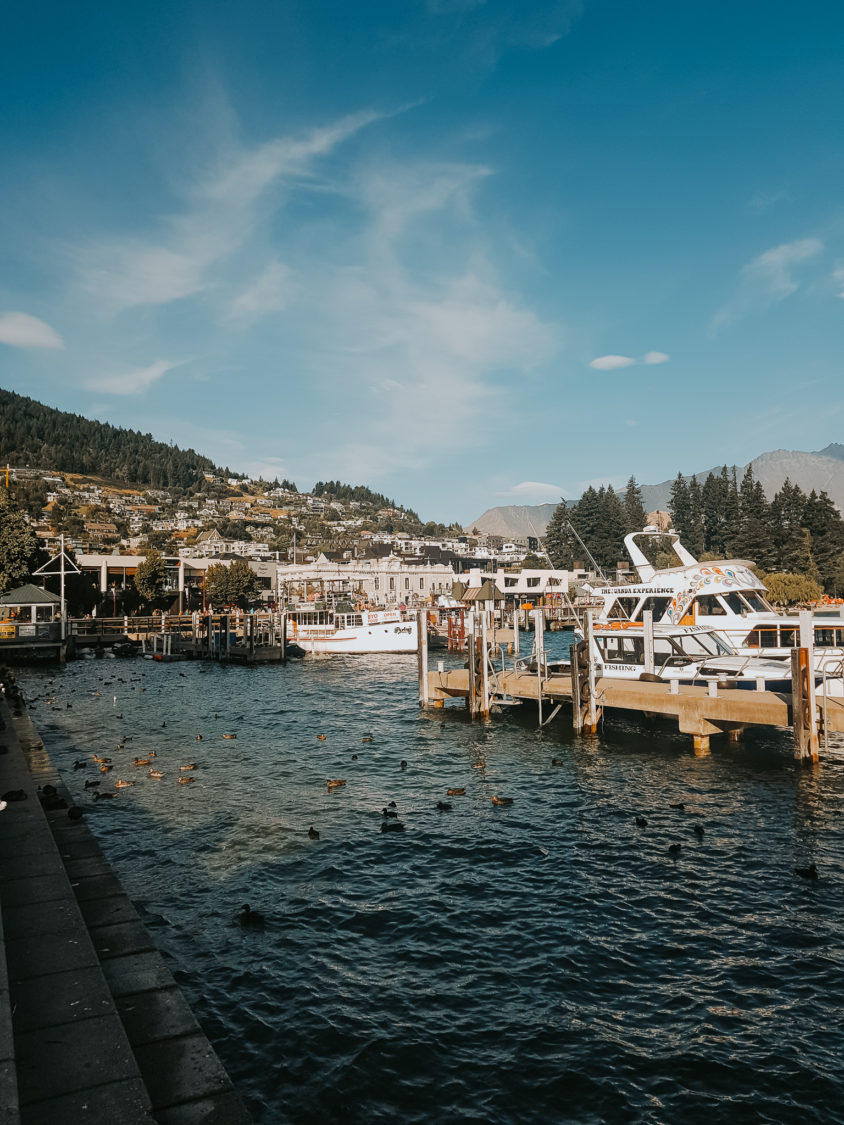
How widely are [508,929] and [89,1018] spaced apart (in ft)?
24.4

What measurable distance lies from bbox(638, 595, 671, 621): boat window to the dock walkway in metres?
24.9

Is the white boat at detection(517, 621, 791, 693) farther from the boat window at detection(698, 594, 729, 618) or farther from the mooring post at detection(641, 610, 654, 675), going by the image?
the boat window at detection(698, 594, 729, 618)

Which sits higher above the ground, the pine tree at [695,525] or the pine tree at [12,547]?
the pine tree at [695,525]

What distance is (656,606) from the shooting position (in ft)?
103

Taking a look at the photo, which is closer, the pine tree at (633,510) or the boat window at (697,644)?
the boat window at (697,644)

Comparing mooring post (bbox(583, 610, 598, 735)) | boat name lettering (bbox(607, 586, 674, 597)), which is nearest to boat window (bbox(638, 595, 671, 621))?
boat name lettering (bbox(607, 586, 674, 597))

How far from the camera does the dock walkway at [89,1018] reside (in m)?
5.98

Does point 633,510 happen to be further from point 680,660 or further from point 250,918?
point 250,918

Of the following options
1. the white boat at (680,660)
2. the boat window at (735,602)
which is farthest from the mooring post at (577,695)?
the boat window at (735,602)

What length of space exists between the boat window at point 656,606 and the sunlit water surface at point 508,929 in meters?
7.02

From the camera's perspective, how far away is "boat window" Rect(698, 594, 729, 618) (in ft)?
97.3

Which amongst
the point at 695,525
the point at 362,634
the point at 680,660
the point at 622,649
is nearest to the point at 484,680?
the point at 622,649

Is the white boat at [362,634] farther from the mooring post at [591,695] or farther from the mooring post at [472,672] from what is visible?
the mooring post at [591,695]

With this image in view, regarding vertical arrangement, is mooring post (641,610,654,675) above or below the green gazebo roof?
below
